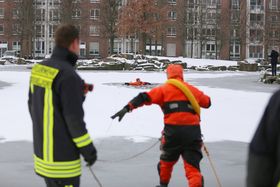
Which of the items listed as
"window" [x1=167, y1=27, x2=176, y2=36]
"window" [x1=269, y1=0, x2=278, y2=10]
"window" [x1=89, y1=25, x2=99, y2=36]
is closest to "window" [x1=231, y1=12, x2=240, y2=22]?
"window" [x1=269, y1=0, x2=278, y2=10]

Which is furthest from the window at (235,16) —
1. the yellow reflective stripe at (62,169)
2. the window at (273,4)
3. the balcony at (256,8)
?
the yellow reflective stripe at (62,169)

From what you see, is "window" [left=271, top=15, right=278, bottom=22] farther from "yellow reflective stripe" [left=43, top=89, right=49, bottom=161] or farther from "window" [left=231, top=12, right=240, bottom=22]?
"yellow reflective stripe" [left=43, top=89, right=49, bottom=161]

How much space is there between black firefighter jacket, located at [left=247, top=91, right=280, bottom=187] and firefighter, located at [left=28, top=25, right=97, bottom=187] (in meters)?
1.61

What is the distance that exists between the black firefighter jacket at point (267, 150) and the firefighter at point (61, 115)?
161cm

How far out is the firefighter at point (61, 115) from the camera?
12.6ft

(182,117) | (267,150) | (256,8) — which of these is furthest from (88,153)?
(256,8)

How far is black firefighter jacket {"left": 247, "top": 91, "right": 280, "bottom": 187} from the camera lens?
249cm

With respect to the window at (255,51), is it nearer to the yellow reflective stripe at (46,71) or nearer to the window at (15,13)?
the window at (15,13)

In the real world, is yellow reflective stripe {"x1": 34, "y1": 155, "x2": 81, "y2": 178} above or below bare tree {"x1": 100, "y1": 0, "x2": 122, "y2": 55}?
below

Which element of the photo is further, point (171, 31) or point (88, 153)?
point (171, 31)

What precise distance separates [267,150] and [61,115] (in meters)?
1.84

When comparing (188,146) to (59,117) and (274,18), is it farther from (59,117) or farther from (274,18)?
(274,18)

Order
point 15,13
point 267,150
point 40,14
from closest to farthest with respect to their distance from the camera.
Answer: point 267,150 < point 15,13 < point 40,14

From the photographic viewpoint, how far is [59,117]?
3918 mm
